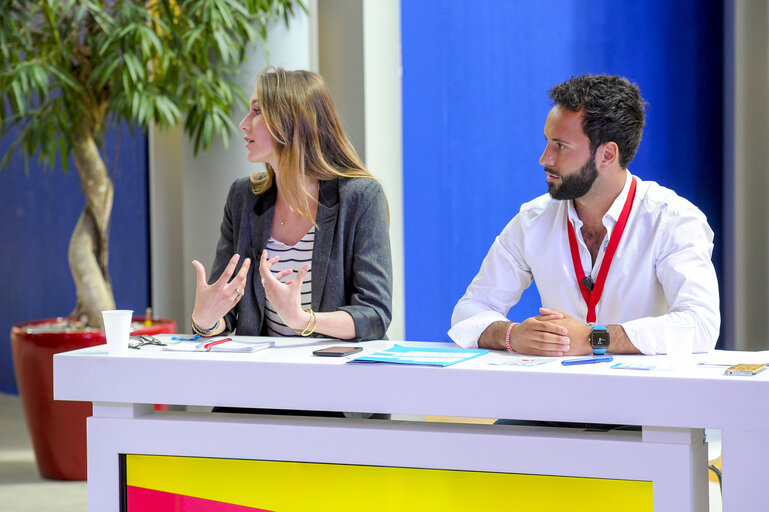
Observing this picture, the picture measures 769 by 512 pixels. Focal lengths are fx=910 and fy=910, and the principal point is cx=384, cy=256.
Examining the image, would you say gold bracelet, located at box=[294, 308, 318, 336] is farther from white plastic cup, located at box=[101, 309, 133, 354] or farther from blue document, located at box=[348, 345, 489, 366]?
white plastic cup, located at box=[101, 309, 133, 354]

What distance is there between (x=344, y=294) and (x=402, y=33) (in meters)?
2.44

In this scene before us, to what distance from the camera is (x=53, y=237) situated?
5.83 meters

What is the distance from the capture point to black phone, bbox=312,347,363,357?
6.34 feet

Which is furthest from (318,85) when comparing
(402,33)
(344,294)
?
(402,33)

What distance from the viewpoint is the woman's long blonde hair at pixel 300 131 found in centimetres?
249

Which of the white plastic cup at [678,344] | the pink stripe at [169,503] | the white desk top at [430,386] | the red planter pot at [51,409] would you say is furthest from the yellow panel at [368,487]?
the red planter pot at [51,409]

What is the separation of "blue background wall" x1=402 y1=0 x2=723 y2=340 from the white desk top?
2478 millimetres

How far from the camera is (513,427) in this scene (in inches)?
70.1

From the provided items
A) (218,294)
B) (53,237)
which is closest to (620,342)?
(218,294)

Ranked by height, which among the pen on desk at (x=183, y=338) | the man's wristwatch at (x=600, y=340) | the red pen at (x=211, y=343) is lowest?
the pen on desk at (x=183, y=338)

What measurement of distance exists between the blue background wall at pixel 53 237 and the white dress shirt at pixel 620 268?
11.6 feet

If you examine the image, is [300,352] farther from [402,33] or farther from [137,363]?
[402,33]

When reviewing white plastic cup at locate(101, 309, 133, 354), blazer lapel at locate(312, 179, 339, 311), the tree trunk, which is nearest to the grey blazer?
blazer lapel at locate(312, 179, 339, 311)

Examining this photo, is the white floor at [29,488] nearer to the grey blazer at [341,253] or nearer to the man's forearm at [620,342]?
the man's forearm at [620,342]
